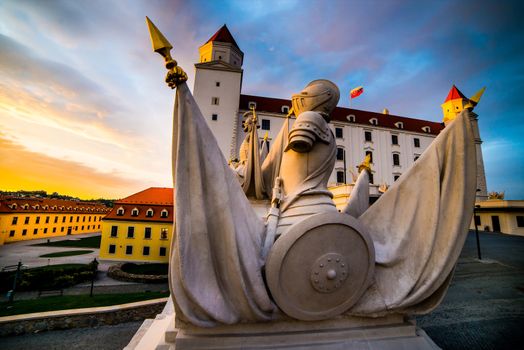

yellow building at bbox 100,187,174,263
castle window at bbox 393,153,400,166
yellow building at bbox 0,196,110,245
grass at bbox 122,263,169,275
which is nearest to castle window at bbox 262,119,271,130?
yellow building at bbox 100,187,174,263

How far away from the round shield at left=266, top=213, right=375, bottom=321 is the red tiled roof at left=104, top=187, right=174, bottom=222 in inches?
888

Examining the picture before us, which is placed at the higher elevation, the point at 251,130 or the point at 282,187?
the point at 251,130

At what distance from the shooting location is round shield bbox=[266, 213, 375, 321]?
2.08 meters

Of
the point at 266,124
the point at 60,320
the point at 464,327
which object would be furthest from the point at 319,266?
the point at 266,124

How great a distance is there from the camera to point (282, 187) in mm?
2883

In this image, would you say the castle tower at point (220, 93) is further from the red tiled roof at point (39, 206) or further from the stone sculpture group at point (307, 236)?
the red tiled roof at point (39, 206)

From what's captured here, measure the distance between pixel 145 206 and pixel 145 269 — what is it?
652cm

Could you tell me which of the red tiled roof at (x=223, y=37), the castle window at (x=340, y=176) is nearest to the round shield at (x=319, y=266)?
the castle window at (x=340, y=176)

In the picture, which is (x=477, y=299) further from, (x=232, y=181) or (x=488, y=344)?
(x=232, y=181)

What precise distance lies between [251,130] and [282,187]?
177cm

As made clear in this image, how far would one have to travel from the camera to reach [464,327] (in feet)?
12.5

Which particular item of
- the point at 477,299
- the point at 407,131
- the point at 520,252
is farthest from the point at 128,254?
the point at 407,131

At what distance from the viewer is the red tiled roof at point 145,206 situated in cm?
2305

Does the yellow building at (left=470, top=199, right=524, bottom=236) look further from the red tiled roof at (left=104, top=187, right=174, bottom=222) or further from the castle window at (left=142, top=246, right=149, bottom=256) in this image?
the castle window at (left=142, top=246, right=149, bottom=256)
